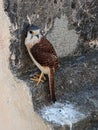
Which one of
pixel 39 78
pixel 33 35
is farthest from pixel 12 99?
pixel 33 35

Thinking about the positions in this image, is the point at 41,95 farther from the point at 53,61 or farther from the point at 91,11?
the point at 91,11

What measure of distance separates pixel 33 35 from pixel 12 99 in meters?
0.52

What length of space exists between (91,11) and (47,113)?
0.87 meters

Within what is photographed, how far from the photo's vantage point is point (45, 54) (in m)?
3.54

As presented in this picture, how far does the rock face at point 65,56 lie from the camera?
351 cm

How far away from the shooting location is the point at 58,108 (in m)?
3.62

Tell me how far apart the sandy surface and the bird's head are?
0.46ft

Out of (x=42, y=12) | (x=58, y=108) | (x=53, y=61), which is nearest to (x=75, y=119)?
(x=58, y=108)

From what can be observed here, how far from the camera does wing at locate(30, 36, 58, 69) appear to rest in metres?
3.51

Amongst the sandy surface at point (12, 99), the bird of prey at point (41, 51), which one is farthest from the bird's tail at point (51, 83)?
the sandy surface at point (12, 99)

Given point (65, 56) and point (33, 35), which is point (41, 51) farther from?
point (65, 56)

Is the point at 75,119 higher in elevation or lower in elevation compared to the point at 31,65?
lower

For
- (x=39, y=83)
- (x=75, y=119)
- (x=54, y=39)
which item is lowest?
(x=75, y=119)

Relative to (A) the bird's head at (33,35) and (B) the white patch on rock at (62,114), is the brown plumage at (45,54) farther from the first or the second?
(B) the white patch on rock at (62,114)
